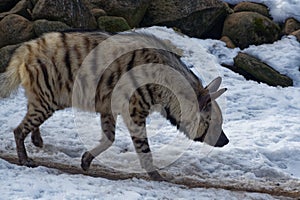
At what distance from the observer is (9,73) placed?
5.30 metres

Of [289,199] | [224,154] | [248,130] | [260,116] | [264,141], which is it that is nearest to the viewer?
[289,199]

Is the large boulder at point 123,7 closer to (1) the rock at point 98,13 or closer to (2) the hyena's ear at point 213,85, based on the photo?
(1) the rock at point 98,13

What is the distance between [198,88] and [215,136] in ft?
1.82

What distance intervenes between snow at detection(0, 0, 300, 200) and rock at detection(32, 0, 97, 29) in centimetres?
158

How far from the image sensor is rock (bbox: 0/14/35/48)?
29.0ft

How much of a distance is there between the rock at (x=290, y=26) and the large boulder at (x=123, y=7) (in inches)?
115

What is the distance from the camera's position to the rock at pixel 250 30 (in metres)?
10.4

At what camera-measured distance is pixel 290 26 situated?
10922mm

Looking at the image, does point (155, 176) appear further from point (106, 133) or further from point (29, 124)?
point (29, 124)

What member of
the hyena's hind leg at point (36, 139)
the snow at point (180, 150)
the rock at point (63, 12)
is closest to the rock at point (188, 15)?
the snow at point (180, 150)

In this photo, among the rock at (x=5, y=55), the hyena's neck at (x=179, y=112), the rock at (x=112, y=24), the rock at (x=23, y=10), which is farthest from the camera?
the rock at (x=112, y=24)

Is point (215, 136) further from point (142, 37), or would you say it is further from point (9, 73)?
point (9, 73)

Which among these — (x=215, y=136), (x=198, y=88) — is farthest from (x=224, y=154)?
(x=198, y=88)

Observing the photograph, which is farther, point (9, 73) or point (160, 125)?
point (160, 125)
